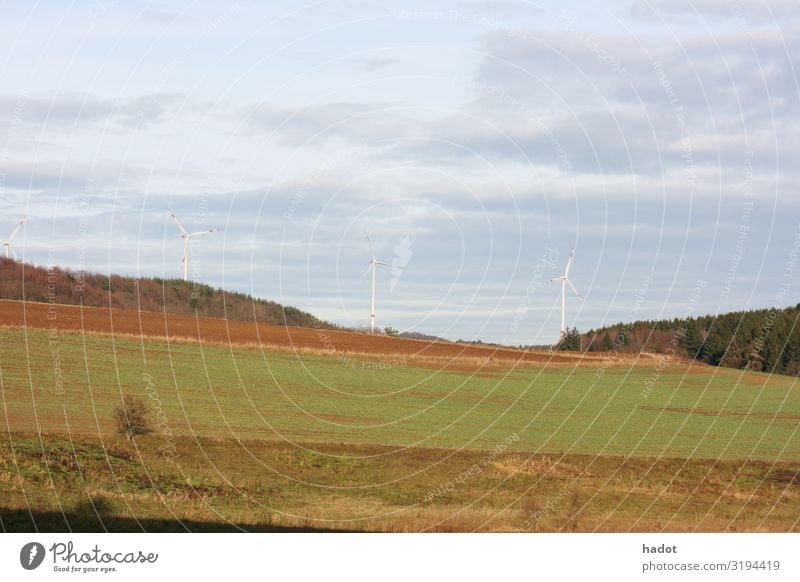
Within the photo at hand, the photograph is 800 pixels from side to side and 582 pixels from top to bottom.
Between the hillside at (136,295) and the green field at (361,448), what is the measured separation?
17.3 meters

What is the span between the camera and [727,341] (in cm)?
13975

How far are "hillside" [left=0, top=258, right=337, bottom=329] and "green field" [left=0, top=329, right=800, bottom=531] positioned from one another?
17.3 m

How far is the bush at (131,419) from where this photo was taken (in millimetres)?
45656

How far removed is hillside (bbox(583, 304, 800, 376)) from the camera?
439 feet

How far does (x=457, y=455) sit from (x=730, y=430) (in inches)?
1051

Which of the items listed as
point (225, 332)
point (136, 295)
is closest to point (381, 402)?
point (225, 332)

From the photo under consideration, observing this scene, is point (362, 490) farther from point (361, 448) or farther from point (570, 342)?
point (570, 342)

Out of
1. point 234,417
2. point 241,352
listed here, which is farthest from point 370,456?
point 241,352

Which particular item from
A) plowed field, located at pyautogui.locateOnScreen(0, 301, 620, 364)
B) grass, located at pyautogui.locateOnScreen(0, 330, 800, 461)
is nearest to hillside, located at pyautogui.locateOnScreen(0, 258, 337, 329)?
plowed field, located at pyautogui.locateOnScreen(0, 301, 620, 364)

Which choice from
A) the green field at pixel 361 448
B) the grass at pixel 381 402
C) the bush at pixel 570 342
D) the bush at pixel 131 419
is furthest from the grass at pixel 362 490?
the bush at pixel 570 342

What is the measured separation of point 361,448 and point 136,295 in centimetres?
6008

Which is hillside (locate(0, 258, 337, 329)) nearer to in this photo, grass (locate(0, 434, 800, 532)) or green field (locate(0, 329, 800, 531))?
green field (locate(0, 329, 800, 531))

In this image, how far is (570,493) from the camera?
133ft

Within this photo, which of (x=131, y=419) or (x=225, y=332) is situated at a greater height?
(x=225, y=332)
